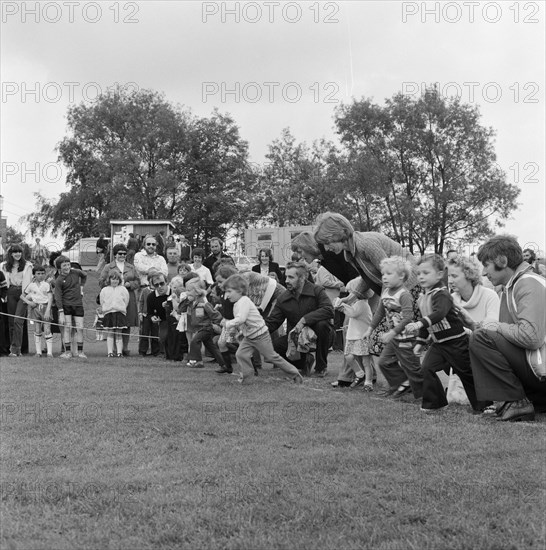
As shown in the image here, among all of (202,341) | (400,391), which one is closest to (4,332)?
(202,341)

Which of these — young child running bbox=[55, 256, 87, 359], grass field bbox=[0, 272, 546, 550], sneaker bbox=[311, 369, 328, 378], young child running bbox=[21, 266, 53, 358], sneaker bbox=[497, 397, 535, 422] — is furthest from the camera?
young child running bbox=[21, 266, 53, 358]

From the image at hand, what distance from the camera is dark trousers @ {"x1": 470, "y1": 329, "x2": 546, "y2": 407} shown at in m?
6.50

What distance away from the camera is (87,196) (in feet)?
185

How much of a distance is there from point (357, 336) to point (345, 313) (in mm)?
345

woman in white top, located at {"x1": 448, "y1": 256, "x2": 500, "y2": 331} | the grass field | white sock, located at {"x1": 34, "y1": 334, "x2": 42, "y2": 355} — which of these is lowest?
the grass field

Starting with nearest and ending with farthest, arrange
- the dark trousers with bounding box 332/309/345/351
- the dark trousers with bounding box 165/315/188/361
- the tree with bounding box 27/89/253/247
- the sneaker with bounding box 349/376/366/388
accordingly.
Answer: the sneaker with bounding box 349/376/366/388, the dark trousers with bounding box 165/315/188/361, the dark trousers with bounding box 332/309/345/351, the tree with bounding box 27/89/253/247

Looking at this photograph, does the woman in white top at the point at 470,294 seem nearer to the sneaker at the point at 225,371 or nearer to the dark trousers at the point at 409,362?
the dark trousers at the point at 409,362

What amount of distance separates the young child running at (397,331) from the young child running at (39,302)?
779 centimetres

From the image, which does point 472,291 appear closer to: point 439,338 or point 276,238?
point 439,338

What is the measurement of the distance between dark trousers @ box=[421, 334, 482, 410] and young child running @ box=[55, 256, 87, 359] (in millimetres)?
8561

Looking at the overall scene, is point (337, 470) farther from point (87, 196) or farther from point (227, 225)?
point (87, 196)

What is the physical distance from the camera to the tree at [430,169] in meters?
43.3

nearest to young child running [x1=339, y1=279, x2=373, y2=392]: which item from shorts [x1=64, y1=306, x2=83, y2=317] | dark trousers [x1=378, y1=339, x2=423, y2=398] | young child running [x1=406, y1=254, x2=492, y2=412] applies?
dark trousers [x1=378, y1=339, x2=423, y2=398]

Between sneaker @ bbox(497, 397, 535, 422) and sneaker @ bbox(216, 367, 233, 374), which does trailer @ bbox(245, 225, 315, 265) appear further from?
sneaker @ bbox(497, 397, 535, 422)
